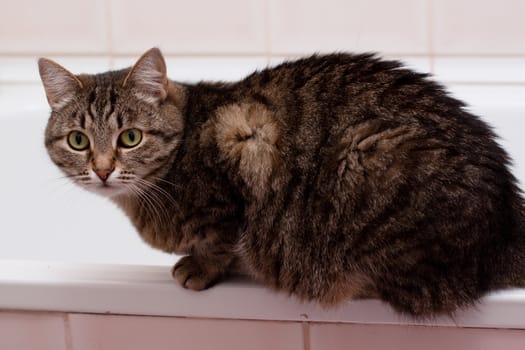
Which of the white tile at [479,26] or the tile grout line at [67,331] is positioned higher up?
the white tile at [479,26]

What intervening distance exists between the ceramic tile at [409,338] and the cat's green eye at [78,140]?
404mm

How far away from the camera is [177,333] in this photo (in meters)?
1.04

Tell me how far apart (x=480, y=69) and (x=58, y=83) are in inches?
40.1

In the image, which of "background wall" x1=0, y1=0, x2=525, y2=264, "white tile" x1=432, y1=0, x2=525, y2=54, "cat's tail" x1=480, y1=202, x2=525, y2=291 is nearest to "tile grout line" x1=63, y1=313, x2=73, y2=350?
"cat's tail" x1=480, y1=202, x2=525, y2=291

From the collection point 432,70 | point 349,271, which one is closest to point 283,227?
point 349,271

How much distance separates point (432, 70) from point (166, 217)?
90 cm

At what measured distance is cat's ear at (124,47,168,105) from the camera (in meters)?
1.07

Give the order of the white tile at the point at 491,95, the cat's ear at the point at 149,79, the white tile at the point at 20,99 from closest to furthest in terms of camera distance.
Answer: the cat's ear at the point at 149,79, the white tile at the point at 491,95, the white tile at the point at 20,99

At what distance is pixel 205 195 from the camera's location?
1.07 m

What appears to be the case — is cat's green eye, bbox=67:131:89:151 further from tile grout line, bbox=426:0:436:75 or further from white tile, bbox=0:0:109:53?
tile grout line, bbox=426:0:436:75

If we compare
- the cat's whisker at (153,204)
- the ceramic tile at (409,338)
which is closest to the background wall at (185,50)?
the cat's whisker at (153,204)

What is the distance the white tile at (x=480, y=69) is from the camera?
5.61ft

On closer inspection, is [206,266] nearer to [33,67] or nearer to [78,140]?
[78,140]

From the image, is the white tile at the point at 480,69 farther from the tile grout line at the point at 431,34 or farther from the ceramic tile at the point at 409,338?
the ceramic tile at the point at 409,338
